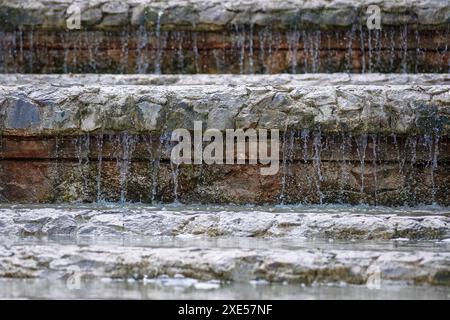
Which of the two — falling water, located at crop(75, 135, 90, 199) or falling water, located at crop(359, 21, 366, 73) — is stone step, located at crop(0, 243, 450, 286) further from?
falling water, located at crop(359, 21, 366, 73)

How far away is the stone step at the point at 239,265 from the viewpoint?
4.04 metres

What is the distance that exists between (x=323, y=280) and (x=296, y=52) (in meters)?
4.39

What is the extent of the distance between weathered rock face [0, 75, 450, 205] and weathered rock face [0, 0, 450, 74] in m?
1.78

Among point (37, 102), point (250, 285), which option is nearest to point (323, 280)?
point (250, 285)

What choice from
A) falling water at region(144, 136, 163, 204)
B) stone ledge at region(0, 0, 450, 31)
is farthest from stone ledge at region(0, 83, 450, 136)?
stone ledge at region(0, 0, 450, 31)

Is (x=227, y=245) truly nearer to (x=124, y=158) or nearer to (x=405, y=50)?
(x=124, y=158)

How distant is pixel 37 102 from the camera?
20.6ft

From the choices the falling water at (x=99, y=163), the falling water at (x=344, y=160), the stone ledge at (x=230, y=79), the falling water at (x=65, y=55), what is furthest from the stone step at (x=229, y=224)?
the falling water at (x=65, y=55)

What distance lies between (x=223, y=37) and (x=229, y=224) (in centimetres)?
322

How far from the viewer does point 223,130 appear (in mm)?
6160

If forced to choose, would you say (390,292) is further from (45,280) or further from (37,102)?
(37,102)

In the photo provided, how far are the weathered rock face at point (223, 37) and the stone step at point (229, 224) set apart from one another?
2842 mm

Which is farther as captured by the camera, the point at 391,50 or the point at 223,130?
the point at 391,50

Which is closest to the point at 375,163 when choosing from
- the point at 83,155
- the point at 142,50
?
the point at 83,155
